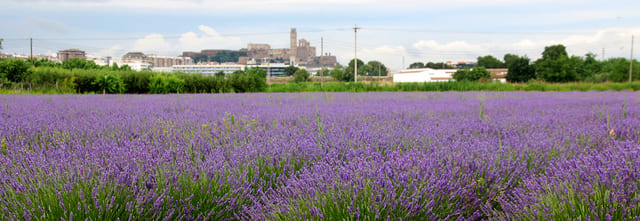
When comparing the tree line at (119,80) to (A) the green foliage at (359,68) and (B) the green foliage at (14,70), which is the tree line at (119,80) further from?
(A) the green foliage at (359,68)

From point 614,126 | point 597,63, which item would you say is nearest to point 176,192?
point 614,126

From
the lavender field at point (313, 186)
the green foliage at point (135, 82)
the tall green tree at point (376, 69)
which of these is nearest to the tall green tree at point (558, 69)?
the green foliage at point (135, 82)

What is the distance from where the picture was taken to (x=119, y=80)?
16.9 metres

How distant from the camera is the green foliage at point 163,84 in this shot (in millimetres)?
17234

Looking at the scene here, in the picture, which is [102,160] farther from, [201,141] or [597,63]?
[597,63]

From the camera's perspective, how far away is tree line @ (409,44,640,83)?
6122 centimetres

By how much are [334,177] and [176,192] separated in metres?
0.65

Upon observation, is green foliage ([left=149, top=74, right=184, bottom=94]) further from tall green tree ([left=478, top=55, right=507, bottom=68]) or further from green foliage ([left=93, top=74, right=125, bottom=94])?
tall green tree ([left=478, top=55, right=507, bottom=68])

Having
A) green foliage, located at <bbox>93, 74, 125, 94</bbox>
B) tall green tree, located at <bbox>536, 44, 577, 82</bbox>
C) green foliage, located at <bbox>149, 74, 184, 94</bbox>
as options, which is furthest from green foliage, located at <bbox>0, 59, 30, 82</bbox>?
tall green tree, located at <bbox>536, 44, 577, 82</bbox>

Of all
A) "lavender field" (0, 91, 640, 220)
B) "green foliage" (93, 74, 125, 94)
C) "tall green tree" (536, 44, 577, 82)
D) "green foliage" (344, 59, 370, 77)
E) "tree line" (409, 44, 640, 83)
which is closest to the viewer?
"lavender field" (0, 91, 640, 220)

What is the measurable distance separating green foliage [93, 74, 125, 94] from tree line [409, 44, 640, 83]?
5930 cm

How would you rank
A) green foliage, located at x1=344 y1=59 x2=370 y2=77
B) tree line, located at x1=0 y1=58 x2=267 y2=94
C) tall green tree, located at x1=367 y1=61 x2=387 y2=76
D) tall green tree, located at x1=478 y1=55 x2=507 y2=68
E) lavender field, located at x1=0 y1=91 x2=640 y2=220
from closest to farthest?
lavender field, located at x1=0 y1=91 x2=640 y2=220, tree line, located at x1=0 y1=58 x2=267 y2=94, green foliage, located at x1=344 y1=59 x2=370 y2=77, tall green tree, located at x1=478 y1=55 x2=507 y2=68, tall green tree, located at x1=367 y1=61 x2=387 y2=76

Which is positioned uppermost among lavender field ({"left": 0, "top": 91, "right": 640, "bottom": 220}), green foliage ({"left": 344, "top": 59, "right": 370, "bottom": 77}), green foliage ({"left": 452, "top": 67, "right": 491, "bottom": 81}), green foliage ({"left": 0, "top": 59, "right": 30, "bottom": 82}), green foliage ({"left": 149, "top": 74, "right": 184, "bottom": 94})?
green foliage ({"left": 344, "top": 59, "right": 370, "bottom": 77})

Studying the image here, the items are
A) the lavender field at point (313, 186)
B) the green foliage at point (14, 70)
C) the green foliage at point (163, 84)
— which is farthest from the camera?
the green foliage at point (14, 70)
